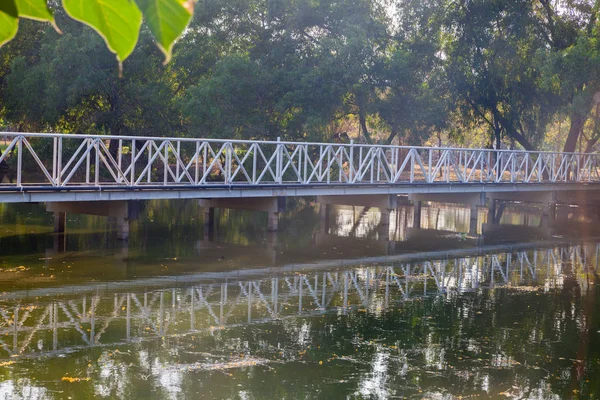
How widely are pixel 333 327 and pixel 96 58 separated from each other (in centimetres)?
1970

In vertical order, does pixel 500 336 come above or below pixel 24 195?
below

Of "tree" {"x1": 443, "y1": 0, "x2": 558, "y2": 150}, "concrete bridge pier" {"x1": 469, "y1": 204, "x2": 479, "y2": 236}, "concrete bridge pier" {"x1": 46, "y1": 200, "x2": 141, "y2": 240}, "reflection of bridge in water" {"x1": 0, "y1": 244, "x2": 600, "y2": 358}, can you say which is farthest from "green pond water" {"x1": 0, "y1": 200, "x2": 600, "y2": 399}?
"tree" {"x1": 443, "y1": 0, "x2": 558, "y2": 150}

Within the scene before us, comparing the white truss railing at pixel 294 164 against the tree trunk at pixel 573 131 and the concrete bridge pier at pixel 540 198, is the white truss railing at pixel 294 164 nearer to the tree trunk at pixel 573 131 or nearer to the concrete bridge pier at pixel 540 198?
the concrete bridge pier at pixel 540 198

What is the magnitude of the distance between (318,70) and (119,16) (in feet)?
87.5

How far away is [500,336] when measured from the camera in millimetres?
9977

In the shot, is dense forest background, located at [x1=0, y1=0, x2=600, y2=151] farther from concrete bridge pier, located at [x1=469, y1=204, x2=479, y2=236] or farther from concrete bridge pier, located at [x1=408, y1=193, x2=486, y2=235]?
concrete bridge pier, located at [x1=469, y1=204, x2=479, y2=236]

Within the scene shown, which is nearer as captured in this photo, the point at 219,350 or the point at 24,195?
the point at 219,350

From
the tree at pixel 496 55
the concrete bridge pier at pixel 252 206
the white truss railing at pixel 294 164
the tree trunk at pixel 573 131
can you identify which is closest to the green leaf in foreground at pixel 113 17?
the white truss railing at pixel 294 164

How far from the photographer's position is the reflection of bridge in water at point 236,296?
920cm

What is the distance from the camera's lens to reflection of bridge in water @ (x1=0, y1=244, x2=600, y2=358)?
9203 mm

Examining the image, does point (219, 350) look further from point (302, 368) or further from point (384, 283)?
point (384, 283)

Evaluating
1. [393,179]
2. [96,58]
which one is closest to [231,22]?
[96,58]

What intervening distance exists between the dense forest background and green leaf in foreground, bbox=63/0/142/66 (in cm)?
2578

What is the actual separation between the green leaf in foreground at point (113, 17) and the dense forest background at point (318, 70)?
25.8m
